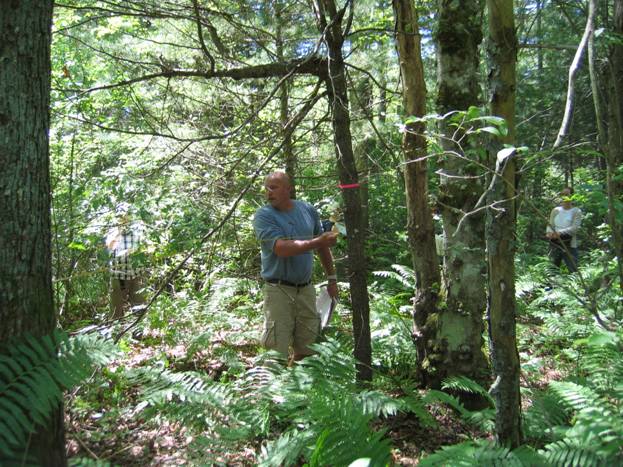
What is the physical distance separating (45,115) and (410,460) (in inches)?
127

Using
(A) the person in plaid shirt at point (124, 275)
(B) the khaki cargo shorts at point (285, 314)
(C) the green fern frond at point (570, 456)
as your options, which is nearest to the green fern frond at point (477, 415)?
(C) the green fern frond at point (570, 456)

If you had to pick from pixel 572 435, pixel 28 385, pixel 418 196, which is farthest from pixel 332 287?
pixel 28 385

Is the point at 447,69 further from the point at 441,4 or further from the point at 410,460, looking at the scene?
the point at 410,460

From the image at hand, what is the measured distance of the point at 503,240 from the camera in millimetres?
2242

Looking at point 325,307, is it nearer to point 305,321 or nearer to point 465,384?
point 305,321

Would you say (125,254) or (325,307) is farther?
(125,254)

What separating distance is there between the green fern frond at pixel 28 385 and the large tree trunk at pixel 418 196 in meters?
2.99

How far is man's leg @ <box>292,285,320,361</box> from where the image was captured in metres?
4.53

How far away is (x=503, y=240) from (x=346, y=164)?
5.71 feet

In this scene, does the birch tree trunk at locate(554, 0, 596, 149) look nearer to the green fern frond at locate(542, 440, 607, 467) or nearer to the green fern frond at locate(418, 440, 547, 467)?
the green fern frond at locate(418, 440, 547, 467)

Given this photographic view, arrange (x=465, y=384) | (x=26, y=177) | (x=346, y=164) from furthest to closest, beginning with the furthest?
(x=346, y=164) → (x=465, y=384) → (x=26, y=177)

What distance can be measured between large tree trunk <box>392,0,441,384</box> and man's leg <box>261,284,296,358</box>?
123 centimetres

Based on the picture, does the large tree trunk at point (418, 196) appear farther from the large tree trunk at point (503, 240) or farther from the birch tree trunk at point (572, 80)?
the birch tree trunk at point (572, 80)

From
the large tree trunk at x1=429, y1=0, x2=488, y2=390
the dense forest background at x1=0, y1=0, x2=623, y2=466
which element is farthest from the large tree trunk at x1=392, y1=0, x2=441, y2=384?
the large tree trunk at x1=429, y1=0, x2=488, y2=390
